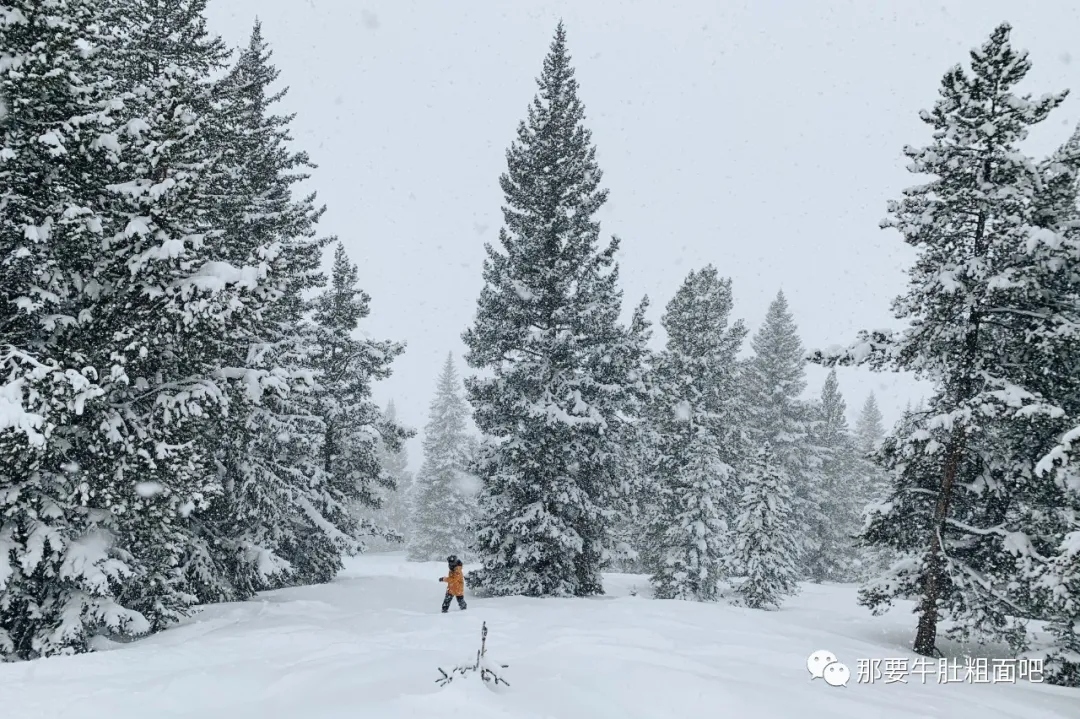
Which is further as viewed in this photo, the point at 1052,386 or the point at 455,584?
the point at 455,584

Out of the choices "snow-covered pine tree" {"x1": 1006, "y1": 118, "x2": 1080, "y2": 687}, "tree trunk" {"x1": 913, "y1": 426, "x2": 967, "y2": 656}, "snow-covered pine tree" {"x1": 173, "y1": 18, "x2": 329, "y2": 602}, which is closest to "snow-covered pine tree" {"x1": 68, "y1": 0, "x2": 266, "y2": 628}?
"snow-covered pine tree" {"x1": 173, "y1": 18, "x2": 329, "y2": 602}

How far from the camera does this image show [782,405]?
110 feet

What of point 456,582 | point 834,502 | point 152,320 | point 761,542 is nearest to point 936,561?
point 456,582

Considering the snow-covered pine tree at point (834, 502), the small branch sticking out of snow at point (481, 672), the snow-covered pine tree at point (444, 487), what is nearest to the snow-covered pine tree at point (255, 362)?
the small branch sticking out of snow at point (481, 672)

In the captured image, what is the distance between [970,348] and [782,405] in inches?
843

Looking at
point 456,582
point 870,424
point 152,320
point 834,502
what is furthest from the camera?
point 870,424

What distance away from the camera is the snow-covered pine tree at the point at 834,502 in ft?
121

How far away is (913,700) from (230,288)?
11755 millimetres

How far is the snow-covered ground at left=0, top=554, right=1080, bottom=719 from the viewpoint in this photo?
23.9ft

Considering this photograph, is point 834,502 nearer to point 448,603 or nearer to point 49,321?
point 448,603

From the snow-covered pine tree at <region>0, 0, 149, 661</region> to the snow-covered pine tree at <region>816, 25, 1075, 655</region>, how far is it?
13385 millimetres

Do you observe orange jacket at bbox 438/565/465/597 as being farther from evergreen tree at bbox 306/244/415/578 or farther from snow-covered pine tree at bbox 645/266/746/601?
snow-covered pine tree at bbox 645/266/746/601

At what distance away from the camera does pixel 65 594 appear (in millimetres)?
10070

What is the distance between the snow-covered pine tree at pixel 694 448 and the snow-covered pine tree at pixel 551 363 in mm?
5248
